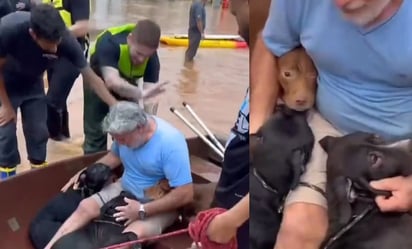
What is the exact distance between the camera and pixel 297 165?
778mm

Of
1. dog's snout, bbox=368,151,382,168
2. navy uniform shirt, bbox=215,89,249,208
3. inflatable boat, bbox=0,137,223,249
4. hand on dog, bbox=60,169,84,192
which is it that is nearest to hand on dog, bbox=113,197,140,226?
inflatable boat, bbox=0,137,223,249

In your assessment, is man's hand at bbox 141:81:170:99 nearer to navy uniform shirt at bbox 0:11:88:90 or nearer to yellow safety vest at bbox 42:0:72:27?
navy uniform shirt at bbox 0:11:88:90

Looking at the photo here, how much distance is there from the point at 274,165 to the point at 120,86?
161 cm

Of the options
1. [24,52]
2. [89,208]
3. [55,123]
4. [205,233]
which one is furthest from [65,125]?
[205,233]

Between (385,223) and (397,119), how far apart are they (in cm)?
10

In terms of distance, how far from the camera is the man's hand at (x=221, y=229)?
1046 millimetres

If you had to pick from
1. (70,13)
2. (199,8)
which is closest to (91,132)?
(70,13)

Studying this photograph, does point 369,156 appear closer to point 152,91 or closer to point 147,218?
point 147,218

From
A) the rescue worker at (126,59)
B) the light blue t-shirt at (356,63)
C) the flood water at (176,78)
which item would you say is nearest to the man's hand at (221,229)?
the light blue t-shirt at (356,63)

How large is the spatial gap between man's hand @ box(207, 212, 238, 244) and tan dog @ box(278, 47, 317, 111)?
0.99 feet

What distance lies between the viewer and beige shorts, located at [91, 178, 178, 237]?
2.12m

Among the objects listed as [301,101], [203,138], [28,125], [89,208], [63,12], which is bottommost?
[28,125]

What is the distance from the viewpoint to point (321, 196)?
2.49 ft

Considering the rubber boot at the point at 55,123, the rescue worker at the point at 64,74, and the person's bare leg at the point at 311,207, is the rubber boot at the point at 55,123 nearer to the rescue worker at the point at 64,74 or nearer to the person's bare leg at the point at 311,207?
the rescue worker at the point at 64,74
